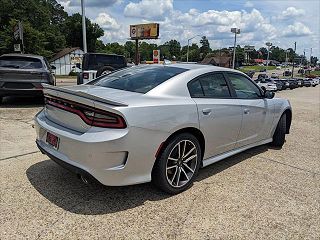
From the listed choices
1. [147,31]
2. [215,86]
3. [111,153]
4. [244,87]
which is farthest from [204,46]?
[111,153]

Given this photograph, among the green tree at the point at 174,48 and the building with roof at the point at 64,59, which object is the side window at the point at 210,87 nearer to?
the building with roof at the point at 64,59

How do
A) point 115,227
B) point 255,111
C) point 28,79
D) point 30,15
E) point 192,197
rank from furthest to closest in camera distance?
point 30,15 < point 28,79 < point 255,111 < point 192,197 < point 115,227

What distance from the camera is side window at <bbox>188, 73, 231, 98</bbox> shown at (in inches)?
155

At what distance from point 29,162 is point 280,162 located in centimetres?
371

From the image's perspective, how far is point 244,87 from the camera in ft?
16.2

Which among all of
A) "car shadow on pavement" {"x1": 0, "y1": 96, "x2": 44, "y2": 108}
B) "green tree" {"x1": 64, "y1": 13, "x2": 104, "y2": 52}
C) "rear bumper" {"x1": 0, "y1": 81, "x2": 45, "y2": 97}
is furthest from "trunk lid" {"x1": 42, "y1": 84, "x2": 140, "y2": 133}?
"green tree" {"x1": 64, "y1": 13, "x2": 104, "y2": 52}

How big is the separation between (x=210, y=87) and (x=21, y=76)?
6.12 m

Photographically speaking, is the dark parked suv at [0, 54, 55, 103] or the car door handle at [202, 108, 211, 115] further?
the dark parked suv at [0, 54, 55, 103]

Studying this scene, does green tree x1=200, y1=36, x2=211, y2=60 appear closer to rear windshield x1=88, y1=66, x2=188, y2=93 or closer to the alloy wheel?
rear windshield x1=88, y1=66, x2=188, y2=93

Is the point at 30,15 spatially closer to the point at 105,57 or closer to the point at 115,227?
the point at 105,57

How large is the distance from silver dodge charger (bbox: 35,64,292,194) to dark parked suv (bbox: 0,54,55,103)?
482 cm

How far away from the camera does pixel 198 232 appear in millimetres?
2951

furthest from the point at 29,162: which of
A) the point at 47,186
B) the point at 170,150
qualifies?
the point at 170,150

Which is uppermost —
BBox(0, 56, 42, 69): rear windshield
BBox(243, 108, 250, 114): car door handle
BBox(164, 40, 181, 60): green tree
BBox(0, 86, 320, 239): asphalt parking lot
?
BBox(164, 40, 181, 60): green tree
